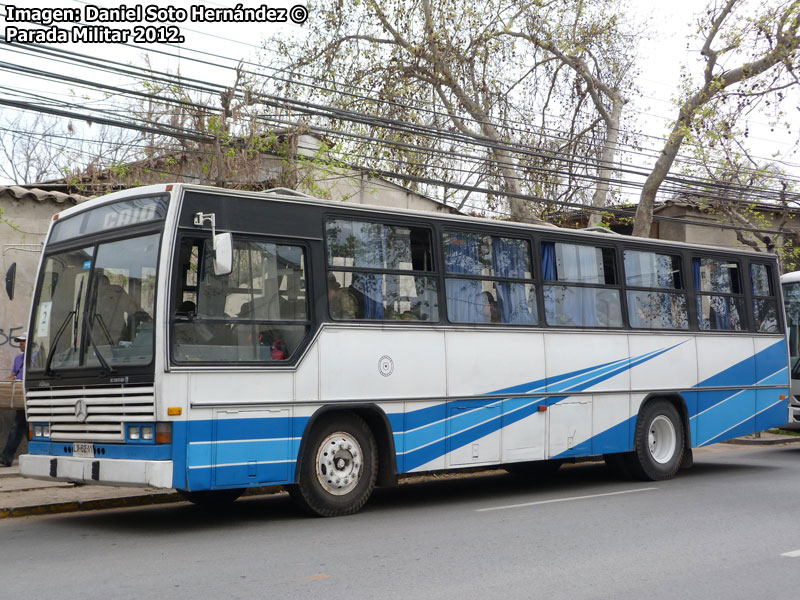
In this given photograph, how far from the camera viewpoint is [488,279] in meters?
11.2

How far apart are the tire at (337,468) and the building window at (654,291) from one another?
4670 mm

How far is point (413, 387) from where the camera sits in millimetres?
10211

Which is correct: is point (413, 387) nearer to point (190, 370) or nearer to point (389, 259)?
point (389, 259)

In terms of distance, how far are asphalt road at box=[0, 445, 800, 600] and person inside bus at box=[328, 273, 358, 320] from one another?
6.79 feet

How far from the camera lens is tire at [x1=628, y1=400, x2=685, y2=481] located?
1279cm

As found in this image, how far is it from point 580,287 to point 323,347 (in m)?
4.18

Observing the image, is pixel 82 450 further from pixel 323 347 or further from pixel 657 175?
pixel 657 175

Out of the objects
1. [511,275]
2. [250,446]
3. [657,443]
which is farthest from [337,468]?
[657,443]

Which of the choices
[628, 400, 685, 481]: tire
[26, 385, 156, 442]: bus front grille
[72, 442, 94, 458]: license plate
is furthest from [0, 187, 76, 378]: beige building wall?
[628, 400, 685, 481]: tire

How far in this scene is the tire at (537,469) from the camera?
1377 cm

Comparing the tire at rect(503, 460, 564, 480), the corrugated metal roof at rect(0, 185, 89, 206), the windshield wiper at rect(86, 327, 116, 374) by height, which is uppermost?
the corrugated metal roof at rect(0, 185, 89, 206)

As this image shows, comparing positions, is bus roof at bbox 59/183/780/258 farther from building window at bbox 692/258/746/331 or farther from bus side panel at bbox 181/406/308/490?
building window at bbox 692/258/746/331

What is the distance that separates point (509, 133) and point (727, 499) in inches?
572

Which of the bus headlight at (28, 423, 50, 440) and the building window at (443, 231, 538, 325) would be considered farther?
the building window at (443, 231, 538, 325)
